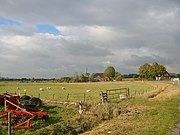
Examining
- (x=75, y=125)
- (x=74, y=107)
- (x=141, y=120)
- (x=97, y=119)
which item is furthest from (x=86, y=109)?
(x=141, y=120)

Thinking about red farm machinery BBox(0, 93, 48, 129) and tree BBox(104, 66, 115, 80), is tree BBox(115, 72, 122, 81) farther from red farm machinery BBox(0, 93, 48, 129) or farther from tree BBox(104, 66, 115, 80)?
red farm machinery BBox(0, 93, 48, 129)

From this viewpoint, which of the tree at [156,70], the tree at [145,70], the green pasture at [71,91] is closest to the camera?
the green pasture at [71,91]

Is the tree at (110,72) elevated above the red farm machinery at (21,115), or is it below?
above

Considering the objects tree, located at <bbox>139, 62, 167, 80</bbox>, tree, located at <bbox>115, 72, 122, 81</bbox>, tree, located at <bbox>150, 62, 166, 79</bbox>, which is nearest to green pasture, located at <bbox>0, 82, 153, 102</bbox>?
tree, located at <bbox>139, 62, 167, 80</bbox>

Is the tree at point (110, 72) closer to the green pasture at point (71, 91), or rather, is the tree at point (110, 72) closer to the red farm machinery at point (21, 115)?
the green pasture at point (71, 91)

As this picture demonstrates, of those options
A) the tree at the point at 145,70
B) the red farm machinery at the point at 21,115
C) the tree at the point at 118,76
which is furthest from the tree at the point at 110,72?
the red farm machinery at the point at 21,115

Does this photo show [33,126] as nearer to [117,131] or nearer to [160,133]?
[117,131]

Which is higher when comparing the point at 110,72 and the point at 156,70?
the point at 156,70

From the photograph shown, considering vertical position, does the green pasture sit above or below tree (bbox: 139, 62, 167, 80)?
below

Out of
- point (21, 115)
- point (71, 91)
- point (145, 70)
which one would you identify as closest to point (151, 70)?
point (145, 70)

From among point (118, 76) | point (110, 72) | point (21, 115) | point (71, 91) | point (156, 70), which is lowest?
point (21, 115)

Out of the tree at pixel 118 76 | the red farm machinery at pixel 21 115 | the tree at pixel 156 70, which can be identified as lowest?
the red farm machinery at pixel 21 115

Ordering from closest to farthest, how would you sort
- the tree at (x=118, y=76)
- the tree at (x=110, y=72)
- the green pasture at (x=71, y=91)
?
the green pasture at (x=71, y=91), the tree at (x=118, y=76), the tree at (x=110, y=72)

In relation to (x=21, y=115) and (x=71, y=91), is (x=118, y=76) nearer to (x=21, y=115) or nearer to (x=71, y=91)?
(x=71, y=91)
